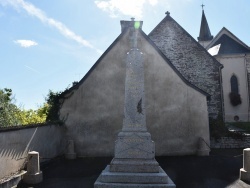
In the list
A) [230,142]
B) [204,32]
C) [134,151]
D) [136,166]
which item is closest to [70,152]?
[134,151]

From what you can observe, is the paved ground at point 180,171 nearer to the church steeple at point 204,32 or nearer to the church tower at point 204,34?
the church tower at point 204,34

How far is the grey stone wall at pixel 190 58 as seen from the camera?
17.6 m

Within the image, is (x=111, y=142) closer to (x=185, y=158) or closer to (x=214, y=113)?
(x=185, y=158)

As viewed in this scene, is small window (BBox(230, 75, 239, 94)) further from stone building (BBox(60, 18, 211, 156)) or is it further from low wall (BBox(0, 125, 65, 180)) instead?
low wall (BBox(0, 125, 65, 180))

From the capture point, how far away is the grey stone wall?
1762 centimetres

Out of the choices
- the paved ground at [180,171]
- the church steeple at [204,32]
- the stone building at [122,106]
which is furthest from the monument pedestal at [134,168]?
the church steeple at [204,32]

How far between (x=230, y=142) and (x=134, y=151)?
8693 mm

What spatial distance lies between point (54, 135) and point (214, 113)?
11.6m

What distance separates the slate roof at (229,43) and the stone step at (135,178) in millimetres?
22171

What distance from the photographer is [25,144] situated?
8.23 metres

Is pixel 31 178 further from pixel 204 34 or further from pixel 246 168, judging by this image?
pixel 204 34

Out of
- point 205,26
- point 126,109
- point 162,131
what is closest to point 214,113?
point 162,131

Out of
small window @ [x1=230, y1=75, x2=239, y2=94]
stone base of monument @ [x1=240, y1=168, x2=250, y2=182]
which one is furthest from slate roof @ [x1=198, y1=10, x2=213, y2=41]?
stone base of monument @ [x1=240, y1=168, x2=250, y2=182]

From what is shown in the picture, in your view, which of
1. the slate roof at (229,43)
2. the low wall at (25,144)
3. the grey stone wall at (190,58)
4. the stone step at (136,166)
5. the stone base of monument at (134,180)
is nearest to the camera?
the stone base of monument at (134,180)
